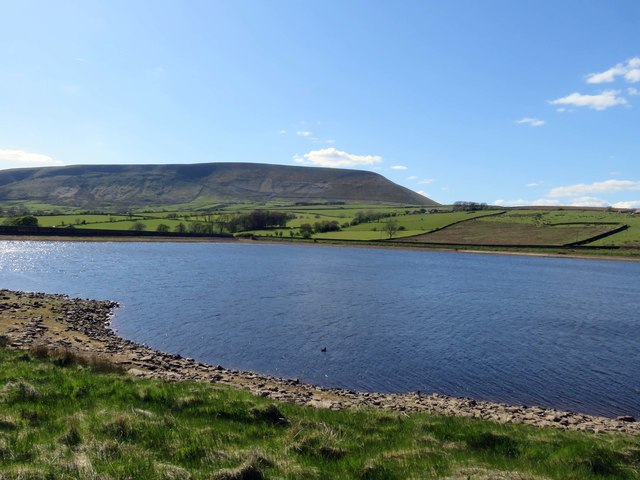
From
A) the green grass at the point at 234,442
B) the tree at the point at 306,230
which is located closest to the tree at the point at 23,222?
the tree at the point at 306,230

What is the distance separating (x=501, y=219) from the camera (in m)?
171

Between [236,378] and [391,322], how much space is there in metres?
22.3

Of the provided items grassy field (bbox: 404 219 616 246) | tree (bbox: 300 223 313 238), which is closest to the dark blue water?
grassy field (bbox: 404 219 616 246)

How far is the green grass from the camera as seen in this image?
905 cm

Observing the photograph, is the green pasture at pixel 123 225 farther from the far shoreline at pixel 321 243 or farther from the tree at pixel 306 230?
the tree at pixel 306 230

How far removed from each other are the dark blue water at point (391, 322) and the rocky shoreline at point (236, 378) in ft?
7.26

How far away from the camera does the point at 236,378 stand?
83.2ft

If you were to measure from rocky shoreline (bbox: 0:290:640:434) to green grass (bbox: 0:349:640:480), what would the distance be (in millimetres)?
4900

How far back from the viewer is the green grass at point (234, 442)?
9055 millimetres

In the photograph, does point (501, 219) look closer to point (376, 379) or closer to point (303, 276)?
point (303, 276)

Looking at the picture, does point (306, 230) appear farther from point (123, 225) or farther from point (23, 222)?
point (23, 222)

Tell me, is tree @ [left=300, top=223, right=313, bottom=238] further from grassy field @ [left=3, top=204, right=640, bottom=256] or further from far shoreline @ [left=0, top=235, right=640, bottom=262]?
far shoreline @ [left=0, top=235, right=640, bottom=262]

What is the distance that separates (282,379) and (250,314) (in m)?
19.8

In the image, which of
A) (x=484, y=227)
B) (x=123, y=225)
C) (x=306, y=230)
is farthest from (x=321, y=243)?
(x=123, y=225)
